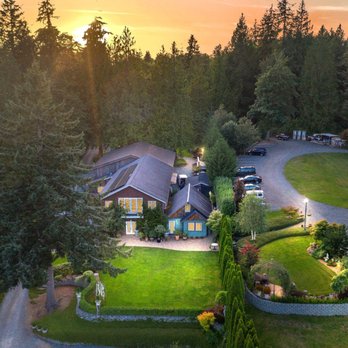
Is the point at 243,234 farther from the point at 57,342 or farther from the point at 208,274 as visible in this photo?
the point at 57,342

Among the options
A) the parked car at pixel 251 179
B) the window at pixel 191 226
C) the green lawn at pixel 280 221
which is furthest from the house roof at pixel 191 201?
the parked car at pixel 251 179

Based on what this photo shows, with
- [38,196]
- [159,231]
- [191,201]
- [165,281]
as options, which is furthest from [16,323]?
[191,201]

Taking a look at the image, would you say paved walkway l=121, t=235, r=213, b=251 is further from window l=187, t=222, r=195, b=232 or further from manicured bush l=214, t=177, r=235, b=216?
manicured bush l=214, t=177, r=235, b=216

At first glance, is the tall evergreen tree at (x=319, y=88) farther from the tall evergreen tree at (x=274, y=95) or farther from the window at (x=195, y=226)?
the window at (x=195, y=226)

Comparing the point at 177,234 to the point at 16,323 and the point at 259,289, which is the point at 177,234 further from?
the point at 16,323

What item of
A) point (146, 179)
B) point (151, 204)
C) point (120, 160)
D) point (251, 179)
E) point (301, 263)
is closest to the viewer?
point (301, 263)

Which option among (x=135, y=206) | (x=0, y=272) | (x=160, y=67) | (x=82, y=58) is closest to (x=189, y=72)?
(x=160, y=67)
